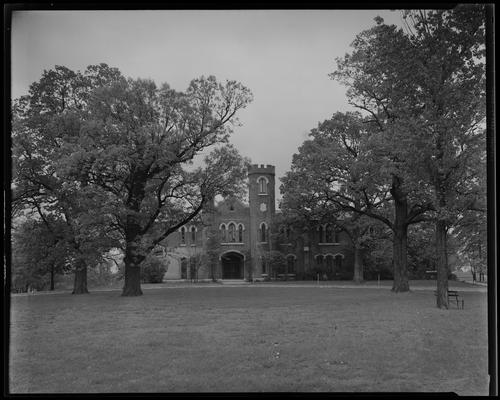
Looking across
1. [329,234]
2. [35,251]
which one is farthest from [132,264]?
[329,234]

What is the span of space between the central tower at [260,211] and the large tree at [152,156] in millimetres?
3075

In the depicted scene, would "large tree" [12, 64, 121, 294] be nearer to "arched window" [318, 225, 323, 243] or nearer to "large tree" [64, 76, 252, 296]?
"large tree" [64, 76, 252, 296]

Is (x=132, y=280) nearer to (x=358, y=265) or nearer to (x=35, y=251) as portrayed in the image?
(x=35, y=251)

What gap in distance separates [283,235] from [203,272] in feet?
27.6

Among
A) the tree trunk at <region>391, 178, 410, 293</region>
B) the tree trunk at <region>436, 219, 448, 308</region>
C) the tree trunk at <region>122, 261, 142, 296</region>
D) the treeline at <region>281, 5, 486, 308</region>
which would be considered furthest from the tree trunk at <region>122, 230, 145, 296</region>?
the tree trunk at <region>436, 219, 448, 308</region>

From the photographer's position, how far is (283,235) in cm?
2261

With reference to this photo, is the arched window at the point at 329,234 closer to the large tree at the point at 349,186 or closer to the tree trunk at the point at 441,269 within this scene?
the large tree at the point at 349,186

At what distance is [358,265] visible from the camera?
72.5 feet

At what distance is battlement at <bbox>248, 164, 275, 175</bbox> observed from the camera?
70.2ft

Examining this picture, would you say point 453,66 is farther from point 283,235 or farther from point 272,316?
point 283,235

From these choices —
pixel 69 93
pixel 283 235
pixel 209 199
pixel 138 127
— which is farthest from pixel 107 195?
pixel 283 235

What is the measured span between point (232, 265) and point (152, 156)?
39.6 feet

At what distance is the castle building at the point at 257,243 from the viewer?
21375mm

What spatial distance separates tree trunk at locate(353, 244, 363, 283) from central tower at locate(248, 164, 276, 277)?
4095 millimetres
